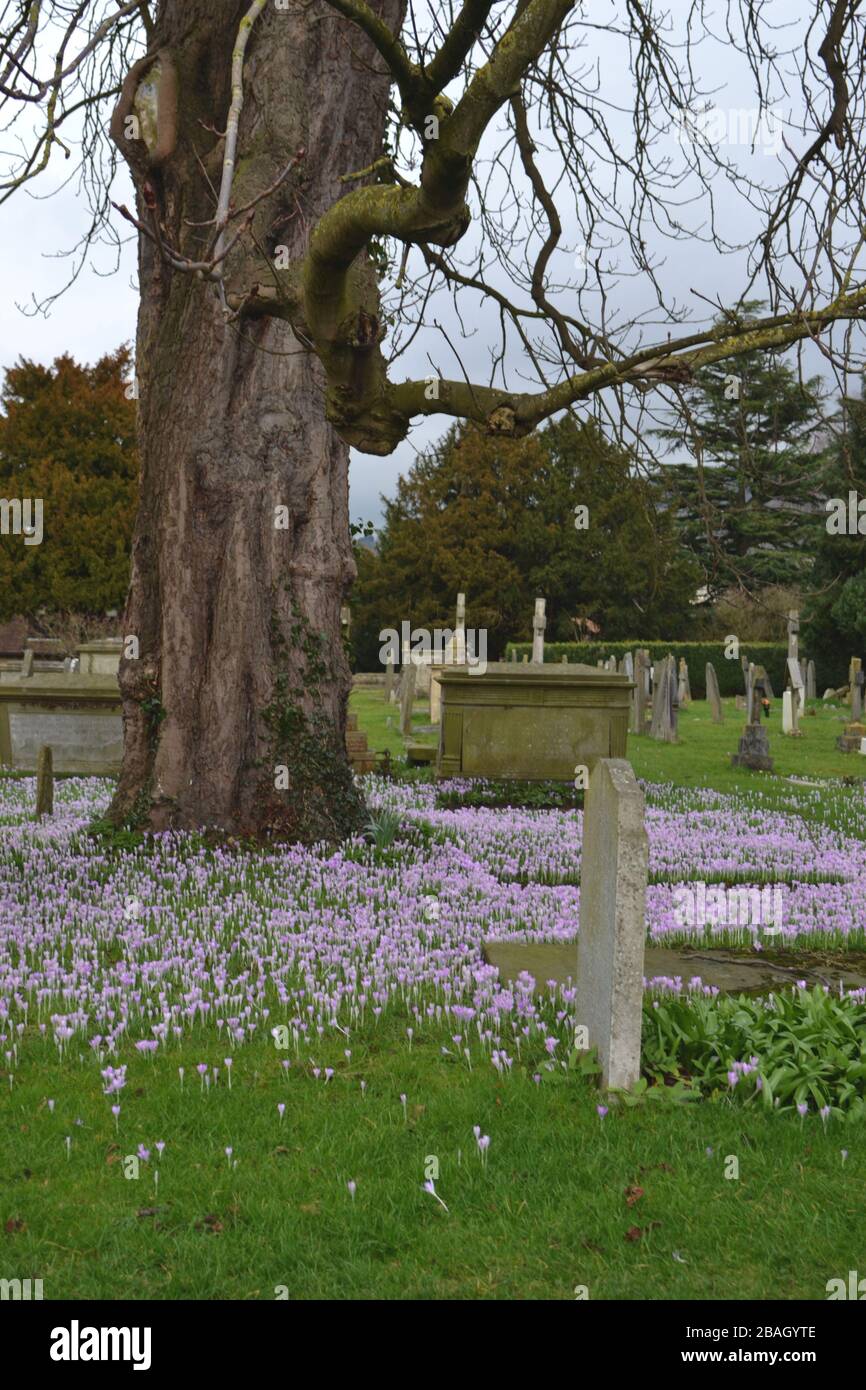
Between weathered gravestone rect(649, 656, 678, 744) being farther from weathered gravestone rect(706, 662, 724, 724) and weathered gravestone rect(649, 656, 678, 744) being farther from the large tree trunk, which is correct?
the large tree trunk

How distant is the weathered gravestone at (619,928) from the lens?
4.67 metres

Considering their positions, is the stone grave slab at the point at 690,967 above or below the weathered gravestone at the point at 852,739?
below

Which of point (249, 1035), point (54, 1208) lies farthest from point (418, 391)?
point (54, 1208)

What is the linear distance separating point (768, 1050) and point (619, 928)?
3.13 feet

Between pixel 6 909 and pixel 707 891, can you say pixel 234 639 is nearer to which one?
pixel 6 909

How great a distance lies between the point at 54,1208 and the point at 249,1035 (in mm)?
1639

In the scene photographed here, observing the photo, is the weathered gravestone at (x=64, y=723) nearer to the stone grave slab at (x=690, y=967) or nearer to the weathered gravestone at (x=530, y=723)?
the weathered gravestone at (x=530, y=723)

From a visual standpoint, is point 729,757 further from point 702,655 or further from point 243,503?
point 702,655

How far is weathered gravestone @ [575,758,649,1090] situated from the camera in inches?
184

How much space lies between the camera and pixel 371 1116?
15.1ft

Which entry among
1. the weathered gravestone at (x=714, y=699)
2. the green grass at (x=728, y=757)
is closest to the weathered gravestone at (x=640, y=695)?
the green grass at (x=728, y=757)

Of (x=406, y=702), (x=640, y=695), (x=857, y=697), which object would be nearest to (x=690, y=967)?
(x=406, y=702)

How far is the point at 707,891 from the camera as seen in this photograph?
28.3 feet

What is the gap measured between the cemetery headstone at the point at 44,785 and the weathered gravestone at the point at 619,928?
23.6ft
